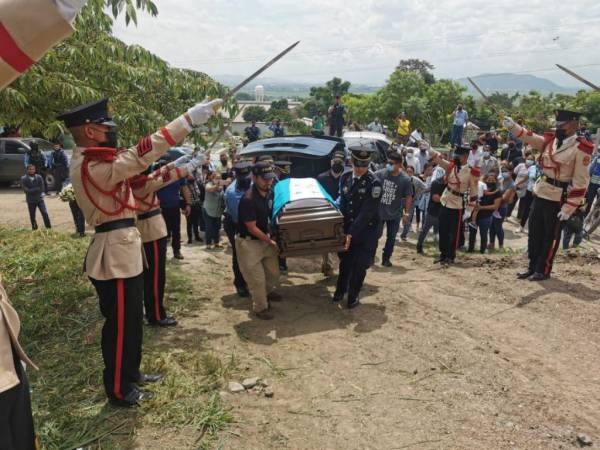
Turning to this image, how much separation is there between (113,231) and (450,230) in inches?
198

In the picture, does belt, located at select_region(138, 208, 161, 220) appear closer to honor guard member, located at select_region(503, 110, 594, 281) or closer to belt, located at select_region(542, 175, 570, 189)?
honor guard member, located at select_region(503, 110, 594, 281)

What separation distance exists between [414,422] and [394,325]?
5.30 ft

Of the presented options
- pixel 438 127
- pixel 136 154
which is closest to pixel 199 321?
pixel 136 154

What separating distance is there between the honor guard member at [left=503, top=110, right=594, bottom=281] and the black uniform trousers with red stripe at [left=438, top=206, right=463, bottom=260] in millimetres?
1057

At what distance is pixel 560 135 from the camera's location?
5.50 meters

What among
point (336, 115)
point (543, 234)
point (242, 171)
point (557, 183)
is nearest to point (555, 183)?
point (557, 183)

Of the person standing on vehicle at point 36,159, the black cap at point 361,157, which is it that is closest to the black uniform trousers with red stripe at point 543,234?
the black cap at point 361,157

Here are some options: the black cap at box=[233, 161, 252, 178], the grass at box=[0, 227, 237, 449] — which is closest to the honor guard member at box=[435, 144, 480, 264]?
the black cap at box=[233, 161, 252, 178]

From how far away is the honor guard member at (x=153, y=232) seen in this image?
14.4 ft

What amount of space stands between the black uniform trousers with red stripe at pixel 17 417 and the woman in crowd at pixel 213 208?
5895 millimetres

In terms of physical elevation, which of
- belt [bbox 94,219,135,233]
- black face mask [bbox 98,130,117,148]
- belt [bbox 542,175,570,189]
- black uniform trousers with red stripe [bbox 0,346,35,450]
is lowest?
black uniform trousers with red stripe [bbox 0,346,35,450]

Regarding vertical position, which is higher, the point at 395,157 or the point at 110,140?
the point at 110,140

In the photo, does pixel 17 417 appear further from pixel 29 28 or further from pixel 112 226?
pixel 112 226

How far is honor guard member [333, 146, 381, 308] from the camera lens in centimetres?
508
